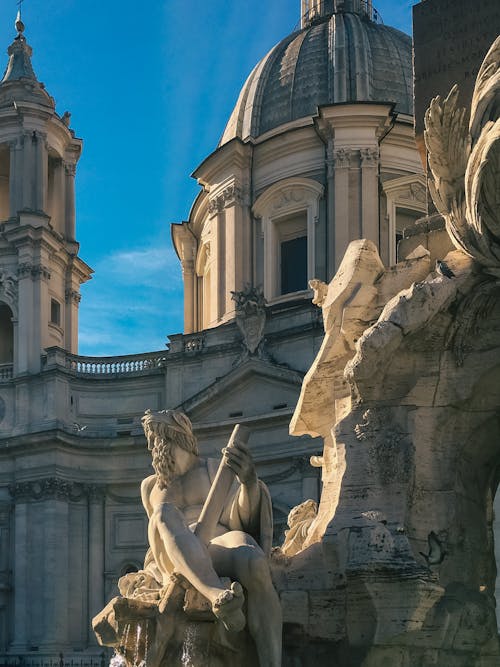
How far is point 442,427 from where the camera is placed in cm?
771

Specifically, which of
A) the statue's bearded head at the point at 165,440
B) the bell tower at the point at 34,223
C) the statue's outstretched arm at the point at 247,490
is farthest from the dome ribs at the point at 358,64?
the statue's outstretched arm at the point at 247,490

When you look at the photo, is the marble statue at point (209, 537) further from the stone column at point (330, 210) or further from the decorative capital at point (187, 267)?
the decorative capital at point (187, 267)

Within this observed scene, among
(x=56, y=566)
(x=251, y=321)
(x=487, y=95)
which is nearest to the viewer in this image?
(x=487, y=95)

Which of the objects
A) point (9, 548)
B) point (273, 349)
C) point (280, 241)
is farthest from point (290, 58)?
point (9, 548)

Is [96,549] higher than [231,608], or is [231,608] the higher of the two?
[231,608]

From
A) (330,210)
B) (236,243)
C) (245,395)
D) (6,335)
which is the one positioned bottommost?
(245,395)

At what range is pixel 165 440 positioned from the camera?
8266 millimetres

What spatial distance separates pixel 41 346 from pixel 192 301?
7.83 metres

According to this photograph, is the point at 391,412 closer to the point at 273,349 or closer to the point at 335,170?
the point at 273,349

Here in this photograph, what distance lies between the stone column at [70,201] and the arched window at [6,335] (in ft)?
11.1

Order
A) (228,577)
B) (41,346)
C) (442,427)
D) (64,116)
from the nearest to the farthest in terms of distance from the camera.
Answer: (228,577)
(442,427)
(41,346)
(64,116)

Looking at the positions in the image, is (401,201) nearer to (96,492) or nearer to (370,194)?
(370,194)

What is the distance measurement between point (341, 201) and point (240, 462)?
115 feet

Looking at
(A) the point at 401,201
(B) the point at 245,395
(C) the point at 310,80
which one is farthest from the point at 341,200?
(B) the point at 245,395
